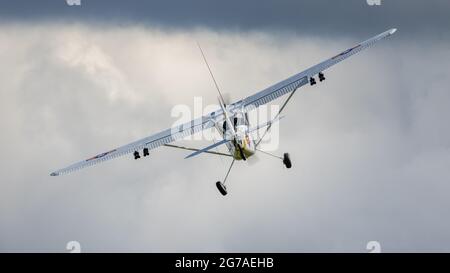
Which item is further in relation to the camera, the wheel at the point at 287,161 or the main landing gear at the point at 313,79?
the wheel at the point at 287,161

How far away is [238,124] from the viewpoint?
58.2 m

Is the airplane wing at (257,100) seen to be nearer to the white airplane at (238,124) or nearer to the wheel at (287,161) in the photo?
the white airplane at (238,124)

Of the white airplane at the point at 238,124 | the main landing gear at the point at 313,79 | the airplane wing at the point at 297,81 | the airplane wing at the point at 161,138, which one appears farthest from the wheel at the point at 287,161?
the main landing gear at the point at 313,79

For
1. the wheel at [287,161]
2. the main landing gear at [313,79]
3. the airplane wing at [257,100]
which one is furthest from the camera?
the airplane wing at [257,100]

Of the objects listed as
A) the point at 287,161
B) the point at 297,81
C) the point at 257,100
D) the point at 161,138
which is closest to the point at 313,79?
the point at 297,81

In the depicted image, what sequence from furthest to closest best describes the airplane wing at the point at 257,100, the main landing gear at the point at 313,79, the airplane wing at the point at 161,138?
1. the airplane wing at the point at 161,138
2. the airplane wing at the point at 257,100
3. the main landing gear at the point at 313,79

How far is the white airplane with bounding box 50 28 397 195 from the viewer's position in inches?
2269

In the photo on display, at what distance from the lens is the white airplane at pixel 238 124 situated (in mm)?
57625
